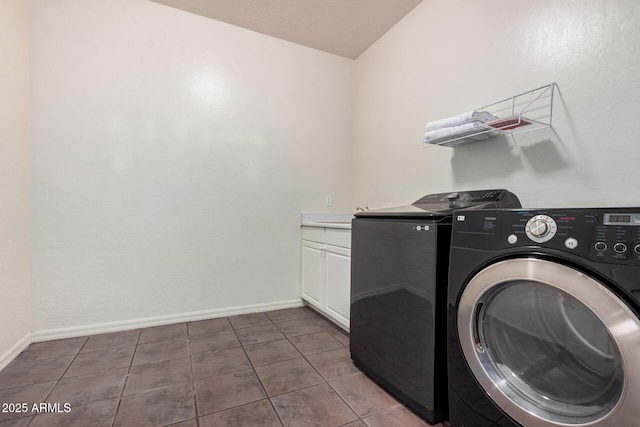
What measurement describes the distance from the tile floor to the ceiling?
2526mm

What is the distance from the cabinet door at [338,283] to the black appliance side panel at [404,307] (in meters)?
0.34

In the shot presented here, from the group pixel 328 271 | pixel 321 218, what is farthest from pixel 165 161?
pixel 328 271

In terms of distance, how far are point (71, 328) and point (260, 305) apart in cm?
138

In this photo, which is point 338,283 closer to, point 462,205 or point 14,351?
point 462,205

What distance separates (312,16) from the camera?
2428 millimetres

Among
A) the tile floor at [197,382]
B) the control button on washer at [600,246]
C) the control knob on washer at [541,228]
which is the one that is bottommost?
the tile floor at [197,382]

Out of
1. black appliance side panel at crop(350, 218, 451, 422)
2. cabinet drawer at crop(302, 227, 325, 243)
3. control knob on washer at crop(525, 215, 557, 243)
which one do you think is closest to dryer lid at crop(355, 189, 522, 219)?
black appliance side panel at crop(350, 218, 451, 422)

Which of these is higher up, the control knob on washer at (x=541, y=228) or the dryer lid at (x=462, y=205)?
the dryer lid at (x=462, y=205)

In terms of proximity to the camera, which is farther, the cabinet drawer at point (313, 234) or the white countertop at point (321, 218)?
the white countertop at point (321, 218)

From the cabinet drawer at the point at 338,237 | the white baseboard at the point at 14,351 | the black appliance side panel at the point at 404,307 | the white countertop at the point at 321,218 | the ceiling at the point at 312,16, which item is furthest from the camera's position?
the white countertop at the point at 321,218

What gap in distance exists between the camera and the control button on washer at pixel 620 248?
2.38 feet

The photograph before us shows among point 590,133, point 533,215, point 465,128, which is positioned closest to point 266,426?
point 533,215

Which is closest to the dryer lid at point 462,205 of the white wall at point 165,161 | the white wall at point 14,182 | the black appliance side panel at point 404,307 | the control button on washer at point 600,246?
the black appliance side panel at point 404,307

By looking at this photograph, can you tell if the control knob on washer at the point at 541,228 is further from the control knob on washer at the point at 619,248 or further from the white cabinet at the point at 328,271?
the white cabinet at the point at 328,271
